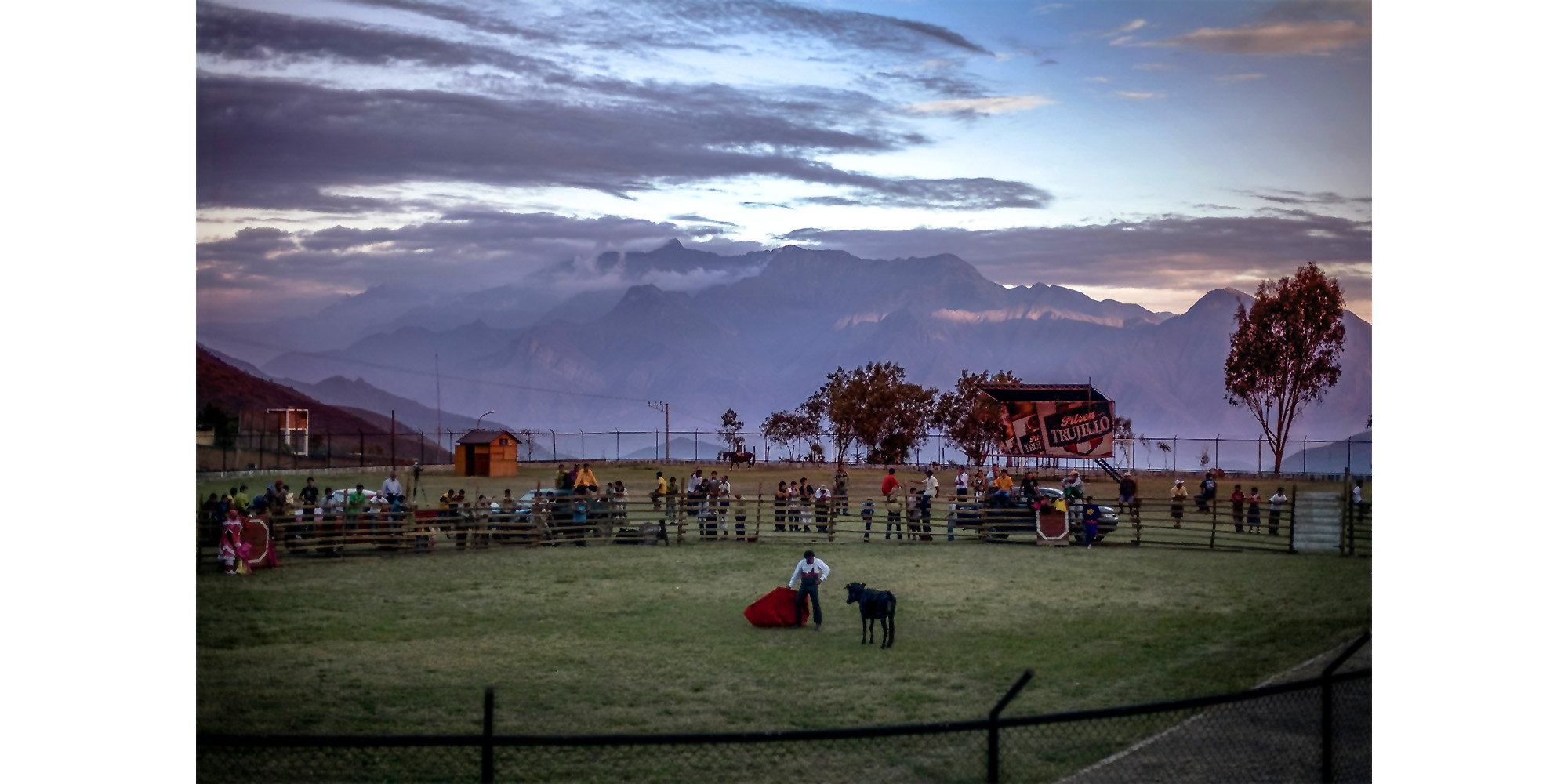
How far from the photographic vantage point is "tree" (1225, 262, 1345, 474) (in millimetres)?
41625

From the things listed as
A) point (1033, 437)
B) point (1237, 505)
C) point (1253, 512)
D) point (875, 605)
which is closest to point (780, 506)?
point (1237, 505)

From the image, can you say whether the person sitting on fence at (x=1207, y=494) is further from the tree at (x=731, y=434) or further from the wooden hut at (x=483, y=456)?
the tree at (x=731, y=434)

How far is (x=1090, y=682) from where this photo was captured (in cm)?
1433

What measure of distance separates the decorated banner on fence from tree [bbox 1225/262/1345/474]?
19.5 feet

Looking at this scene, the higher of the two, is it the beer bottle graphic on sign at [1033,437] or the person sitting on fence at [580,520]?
the beer bottle graphic on sign at [1033,437]

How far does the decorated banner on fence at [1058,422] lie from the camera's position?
46.3 metres

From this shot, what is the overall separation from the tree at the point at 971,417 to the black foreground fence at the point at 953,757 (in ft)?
191

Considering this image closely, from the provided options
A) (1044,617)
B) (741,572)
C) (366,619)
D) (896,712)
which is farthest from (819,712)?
(741,572)

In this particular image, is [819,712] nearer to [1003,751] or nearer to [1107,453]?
[1003,751]

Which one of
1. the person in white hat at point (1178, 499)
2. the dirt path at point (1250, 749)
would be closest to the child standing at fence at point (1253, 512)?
the person in white hat at point (1178, 499)

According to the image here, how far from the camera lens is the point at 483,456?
5669cm

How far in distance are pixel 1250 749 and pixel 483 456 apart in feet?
163

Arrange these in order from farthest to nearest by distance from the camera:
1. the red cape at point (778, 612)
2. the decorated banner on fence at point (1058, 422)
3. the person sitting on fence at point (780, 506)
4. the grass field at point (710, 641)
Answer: the decorated banner on fence at point (1058, 422) < the person sitting on fence at point (780, 506) < the red cape at point (778, 612) < the grass field at point (710, 641)

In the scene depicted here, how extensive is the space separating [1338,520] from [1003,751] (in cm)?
2017
